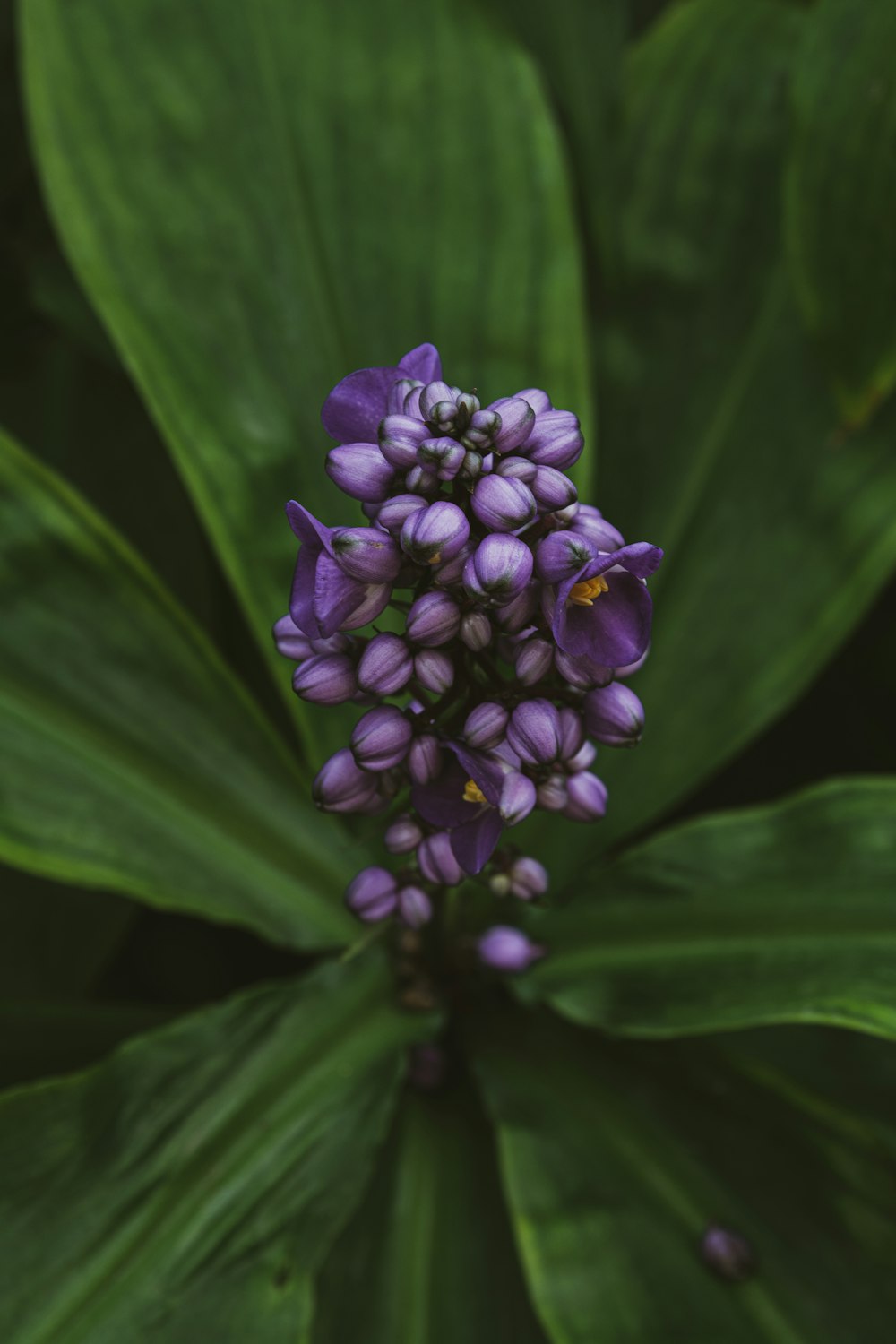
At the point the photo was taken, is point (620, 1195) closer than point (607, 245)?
Yes

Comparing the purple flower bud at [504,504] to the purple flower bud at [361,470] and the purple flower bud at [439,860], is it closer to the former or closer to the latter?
the purple flower bud at [361,470]

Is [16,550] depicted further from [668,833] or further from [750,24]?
[750,24]

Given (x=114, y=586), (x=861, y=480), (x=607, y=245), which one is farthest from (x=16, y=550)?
(x=861, y=480)

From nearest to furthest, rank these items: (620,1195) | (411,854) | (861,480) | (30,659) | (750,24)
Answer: (411,854) → (620,1195) → (30,659) → (861,480) → (750,24)

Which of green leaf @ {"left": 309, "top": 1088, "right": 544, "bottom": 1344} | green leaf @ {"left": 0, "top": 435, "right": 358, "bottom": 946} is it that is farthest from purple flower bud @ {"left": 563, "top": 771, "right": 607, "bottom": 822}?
green leaf @ {"left": 309, "top": 1088, "right": 544, "bottom": 1344}

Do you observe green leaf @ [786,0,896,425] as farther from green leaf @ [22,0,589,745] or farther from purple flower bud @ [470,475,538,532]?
purple flower bud @ [470,475,538,532]

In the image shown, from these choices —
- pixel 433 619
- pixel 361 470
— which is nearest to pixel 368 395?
pixel 361 470

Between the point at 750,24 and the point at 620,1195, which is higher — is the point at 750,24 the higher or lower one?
the higher one

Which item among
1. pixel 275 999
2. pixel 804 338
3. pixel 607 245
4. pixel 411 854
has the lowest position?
pixel 275 999
